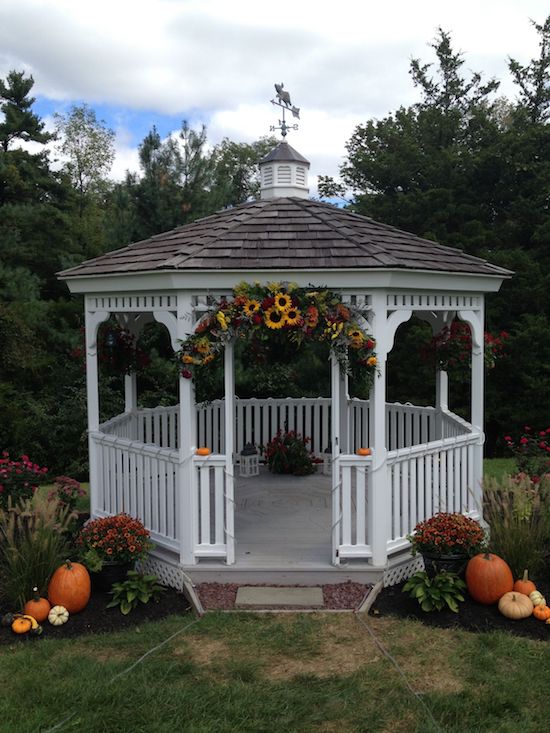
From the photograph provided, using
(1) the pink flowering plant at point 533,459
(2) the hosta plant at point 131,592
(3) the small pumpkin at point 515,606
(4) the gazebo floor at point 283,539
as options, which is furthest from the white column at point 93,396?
(1) the pink flowering plant at point 533,459

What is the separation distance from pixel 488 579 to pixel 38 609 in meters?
3.42

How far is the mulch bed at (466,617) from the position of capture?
5227mm

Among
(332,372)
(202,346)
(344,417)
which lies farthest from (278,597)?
(344,417)

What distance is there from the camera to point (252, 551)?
6.43 meters

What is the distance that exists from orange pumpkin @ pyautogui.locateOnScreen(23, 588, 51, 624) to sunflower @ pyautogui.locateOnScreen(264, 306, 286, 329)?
2.74 metres

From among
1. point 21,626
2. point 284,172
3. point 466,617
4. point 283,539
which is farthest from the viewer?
point 284,172

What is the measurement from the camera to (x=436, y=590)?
18.0 feet

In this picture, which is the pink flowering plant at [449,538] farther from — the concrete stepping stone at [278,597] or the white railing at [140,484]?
the white railing at [140,484]

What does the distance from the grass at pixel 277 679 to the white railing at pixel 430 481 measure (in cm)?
113

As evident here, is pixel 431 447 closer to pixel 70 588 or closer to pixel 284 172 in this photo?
pixel 70 588

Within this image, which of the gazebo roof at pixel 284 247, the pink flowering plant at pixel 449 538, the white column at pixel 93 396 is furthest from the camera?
the white column at pixel 93 396

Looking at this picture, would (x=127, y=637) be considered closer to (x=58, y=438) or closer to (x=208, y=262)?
(x=208, y=262)

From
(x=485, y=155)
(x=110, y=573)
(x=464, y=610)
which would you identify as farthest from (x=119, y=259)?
(x=485, y=155)

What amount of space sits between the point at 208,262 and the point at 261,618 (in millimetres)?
2878
